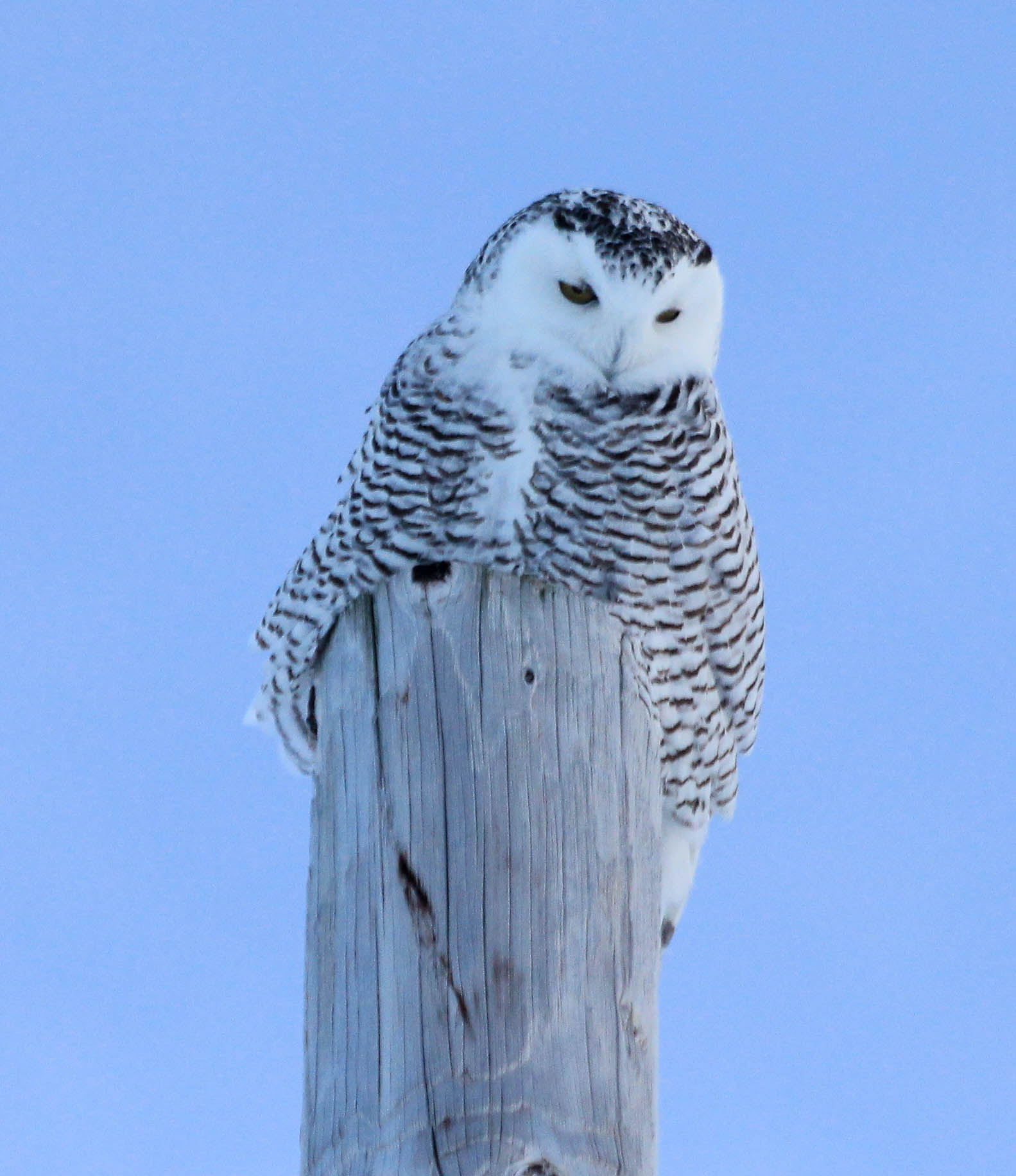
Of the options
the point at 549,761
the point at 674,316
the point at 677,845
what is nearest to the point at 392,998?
the point at 549,761

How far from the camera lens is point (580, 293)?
3.90 m

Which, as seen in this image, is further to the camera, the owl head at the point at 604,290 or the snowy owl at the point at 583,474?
the owl head at the point at 604,290

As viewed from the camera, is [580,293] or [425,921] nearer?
[425,921]

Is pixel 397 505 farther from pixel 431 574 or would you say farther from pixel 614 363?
pixel 431 574

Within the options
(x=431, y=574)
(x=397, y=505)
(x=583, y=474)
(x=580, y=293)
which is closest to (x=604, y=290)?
(x=580, y=293)


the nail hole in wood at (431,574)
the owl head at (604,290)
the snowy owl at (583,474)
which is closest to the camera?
the nail hole in wood at (431,574)

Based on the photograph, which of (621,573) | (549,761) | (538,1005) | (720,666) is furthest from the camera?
(720,666)

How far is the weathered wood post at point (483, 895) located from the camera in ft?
6.99

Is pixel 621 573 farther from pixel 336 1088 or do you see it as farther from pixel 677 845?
pixel 336 1088

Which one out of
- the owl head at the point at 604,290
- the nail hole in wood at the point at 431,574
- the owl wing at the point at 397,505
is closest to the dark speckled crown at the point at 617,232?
the owl head at the point at 604,290

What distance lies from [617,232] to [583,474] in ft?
2.01

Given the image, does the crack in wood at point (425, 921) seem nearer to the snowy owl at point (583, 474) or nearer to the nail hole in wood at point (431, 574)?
the nail hole in wood at point (431, 574)

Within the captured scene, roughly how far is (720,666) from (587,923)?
5.91ft

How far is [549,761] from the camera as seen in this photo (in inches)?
91.8
